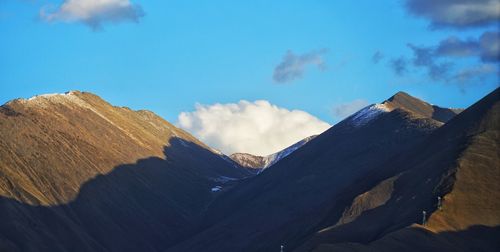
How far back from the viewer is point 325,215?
17175cm

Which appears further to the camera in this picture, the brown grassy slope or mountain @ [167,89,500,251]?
mountain @ [167,89,500,251]

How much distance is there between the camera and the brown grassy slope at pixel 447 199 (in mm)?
126500

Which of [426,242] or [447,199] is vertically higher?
[447,199]

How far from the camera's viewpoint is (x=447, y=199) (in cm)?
13938

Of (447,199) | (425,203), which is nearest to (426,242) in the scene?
(447,199)

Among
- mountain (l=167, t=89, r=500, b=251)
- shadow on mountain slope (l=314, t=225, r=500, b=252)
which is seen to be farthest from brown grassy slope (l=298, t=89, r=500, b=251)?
mountain (l=167, t=89, r=500, b=251)

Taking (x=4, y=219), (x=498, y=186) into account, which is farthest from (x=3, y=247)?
(x=498, y=186)

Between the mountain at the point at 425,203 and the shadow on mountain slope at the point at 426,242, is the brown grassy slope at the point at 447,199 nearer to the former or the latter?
the shadow on mountain slope at the point at 426,242

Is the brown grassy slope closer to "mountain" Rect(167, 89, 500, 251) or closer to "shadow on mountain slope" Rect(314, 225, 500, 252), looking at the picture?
"shadow on mountain slope" Rect(314, 225, 500, 252)

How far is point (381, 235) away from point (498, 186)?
20.9 m

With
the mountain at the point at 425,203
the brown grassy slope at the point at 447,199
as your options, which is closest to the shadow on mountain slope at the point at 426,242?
the brown grassy slope at the point at 447,199

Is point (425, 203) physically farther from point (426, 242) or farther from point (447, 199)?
point (426, 242)

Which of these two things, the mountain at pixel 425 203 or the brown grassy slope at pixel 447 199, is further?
the mountain at pixel 425 203

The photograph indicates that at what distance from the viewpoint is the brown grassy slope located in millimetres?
126500
